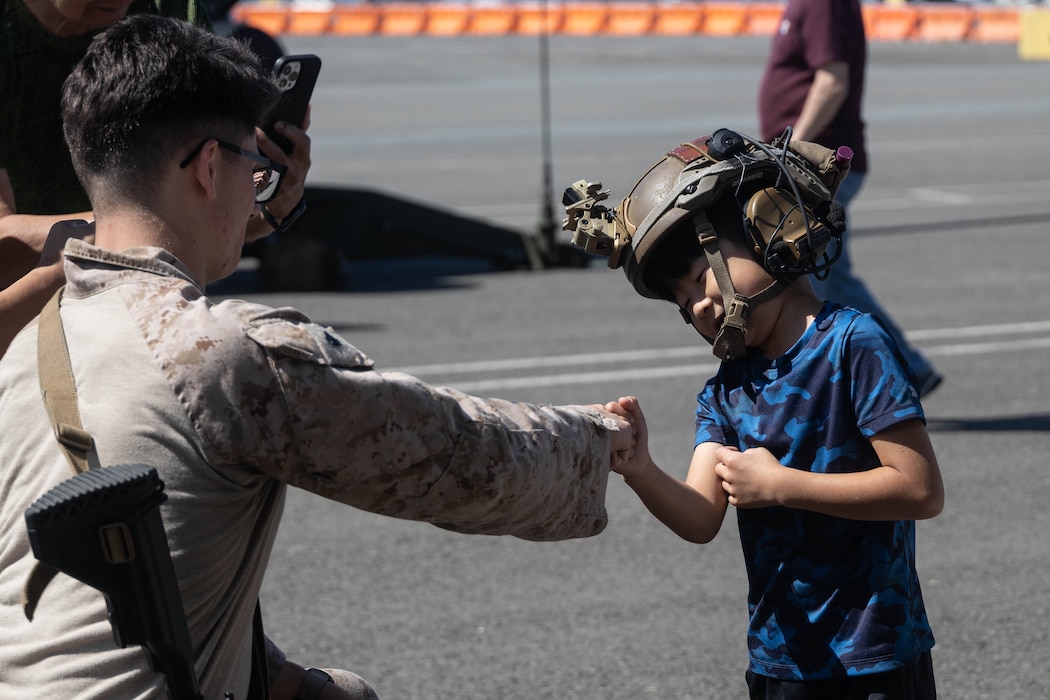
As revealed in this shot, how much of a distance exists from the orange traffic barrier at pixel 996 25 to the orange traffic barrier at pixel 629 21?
10262 millimetres

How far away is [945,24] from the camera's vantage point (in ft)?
121

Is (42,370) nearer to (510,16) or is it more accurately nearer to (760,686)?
(760,686)

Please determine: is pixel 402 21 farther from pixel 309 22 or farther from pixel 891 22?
pixel 891 22

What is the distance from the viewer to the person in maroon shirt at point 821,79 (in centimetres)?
740

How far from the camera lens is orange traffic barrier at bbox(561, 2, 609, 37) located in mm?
43844

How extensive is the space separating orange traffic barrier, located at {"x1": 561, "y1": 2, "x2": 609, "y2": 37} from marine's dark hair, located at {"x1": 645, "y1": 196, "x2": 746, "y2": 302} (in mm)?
41511

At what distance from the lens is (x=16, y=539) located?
2273 mm

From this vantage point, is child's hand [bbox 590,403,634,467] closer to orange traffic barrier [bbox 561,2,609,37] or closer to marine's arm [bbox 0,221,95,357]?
marine's arm [bbox 0,221,95,357]

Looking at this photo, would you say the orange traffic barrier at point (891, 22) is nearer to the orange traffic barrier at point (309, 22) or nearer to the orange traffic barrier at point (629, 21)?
the orange traffic barrier at point (629, 21)

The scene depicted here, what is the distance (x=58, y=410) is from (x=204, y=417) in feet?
0.74

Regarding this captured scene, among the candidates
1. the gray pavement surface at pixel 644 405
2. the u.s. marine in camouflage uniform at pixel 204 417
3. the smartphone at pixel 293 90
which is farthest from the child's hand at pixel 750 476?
the gray pavement surface at pixel 644 405

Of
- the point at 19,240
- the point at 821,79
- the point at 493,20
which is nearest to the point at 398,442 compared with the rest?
the point at 19,240

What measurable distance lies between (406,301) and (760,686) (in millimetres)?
7721

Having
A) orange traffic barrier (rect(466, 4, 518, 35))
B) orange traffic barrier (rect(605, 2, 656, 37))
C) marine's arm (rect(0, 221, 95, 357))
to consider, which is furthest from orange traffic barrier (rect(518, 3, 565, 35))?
marine's arm (rect(0, 221, 95, 357))
